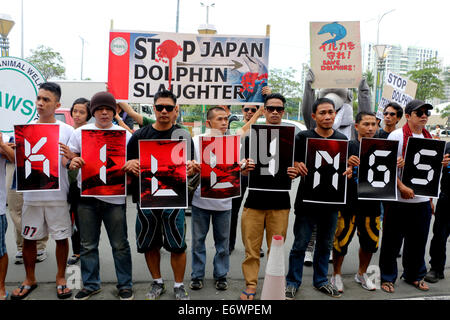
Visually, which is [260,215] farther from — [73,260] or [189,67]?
[73,260]

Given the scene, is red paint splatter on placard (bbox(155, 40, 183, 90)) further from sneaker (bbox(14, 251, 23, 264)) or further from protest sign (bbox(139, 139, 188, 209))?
sneaker (bbox(14, 251, 23, 264))

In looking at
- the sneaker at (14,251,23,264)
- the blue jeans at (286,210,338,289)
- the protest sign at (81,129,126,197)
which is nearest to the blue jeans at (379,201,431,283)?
the blue jeans at (286,210,338,289)

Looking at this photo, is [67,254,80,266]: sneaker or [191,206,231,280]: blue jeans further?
[67,254,80,266]: sneaker

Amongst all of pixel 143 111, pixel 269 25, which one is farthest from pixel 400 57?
pixel 269 25

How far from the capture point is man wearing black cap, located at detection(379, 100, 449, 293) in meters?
4.05

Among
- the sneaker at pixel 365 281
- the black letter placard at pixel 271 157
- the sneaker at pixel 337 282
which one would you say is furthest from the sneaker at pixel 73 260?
the sneaker at pixel 365 281

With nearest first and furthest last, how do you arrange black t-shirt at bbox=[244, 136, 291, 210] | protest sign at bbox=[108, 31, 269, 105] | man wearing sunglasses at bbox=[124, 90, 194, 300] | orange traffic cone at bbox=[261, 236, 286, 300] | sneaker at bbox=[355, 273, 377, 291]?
orange traffic cone at bbox=[261, 236, 286, 300], man wearing sunglasses at bbox=[124, 90, 194, 300], black t-shirt at bbox=[244, 136, 291, 210], sneaker at bbox=[355, 273, 377, 291], protest sign at bbox=[108, 31, 269, 105]

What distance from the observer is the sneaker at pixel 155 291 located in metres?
3.63

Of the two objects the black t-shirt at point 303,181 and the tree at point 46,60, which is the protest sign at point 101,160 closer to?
the black t-shirt at point 303,181

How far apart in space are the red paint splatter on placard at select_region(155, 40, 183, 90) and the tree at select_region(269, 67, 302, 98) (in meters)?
31.8

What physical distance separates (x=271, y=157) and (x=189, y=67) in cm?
178

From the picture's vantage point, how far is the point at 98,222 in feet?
11.9

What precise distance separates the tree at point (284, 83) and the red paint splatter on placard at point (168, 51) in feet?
104

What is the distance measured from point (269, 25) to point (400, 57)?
111607 mm
